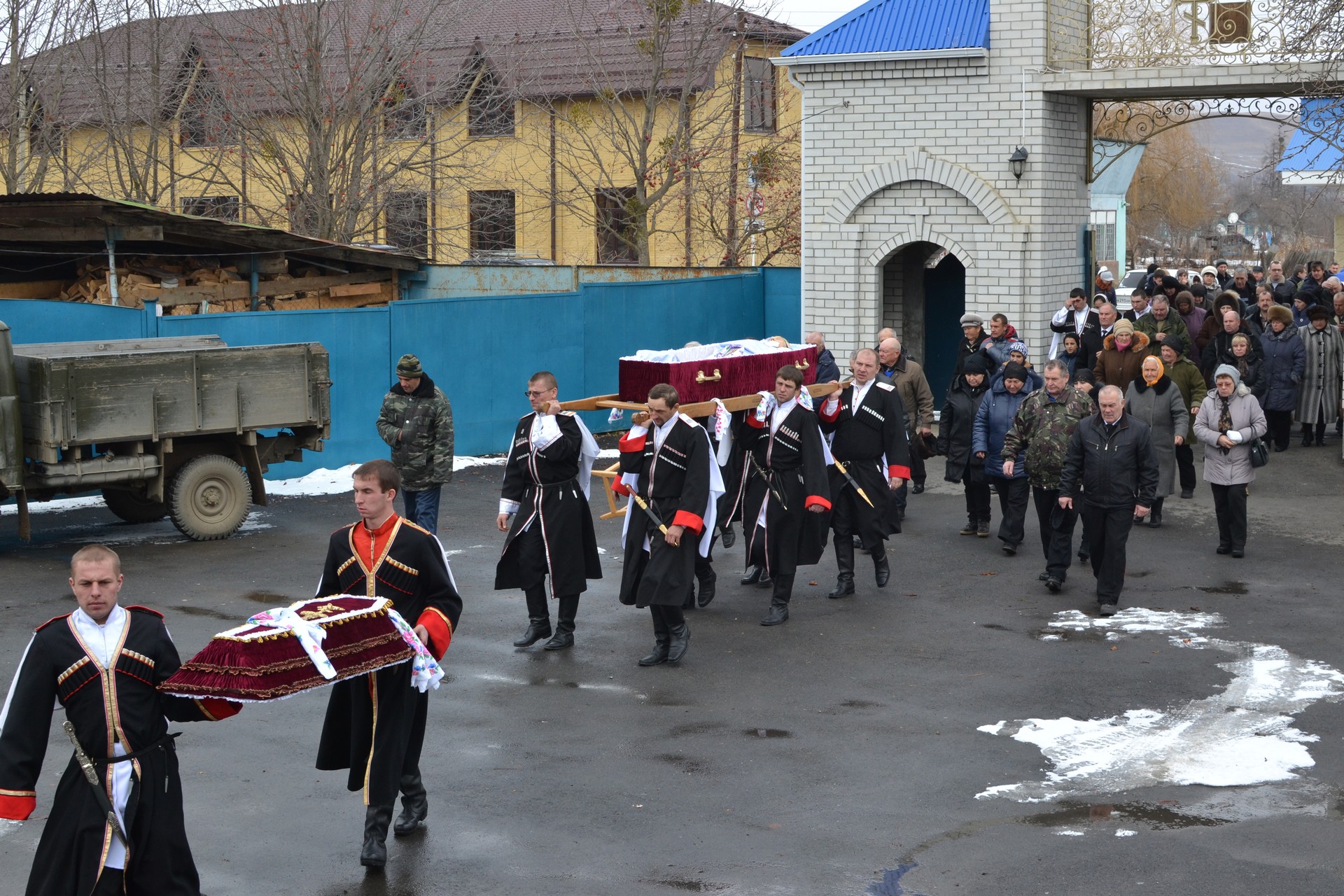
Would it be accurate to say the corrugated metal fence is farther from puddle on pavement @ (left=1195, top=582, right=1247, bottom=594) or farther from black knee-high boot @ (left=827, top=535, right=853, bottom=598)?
puddle on pavement @ (left=1195, top=582, right=1247, bottom=594)

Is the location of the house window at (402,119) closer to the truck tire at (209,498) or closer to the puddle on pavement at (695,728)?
the truck tire at (209,498)

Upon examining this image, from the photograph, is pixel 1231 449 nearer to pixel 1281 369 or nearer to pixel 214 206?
pixel 1281 369

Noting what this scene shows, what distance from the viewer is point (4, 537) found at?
13820 millimetres

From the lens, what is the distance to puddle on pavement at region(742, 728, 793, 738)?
27.1ft

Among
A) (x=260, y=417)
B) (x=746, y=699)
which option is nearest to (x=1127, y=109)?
(x=260, y=417)

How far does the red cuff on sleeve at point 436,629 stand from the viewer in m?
6.24

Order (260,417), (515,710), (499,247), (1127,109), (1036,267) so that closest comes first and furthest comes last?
(515,710)
(260,417)
(1036,267)
(1127,109)
(499,247)

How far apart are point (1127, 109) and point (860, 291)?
4646 millimetres

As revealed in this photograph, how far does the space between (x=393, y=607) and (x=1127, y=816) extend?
3.50m

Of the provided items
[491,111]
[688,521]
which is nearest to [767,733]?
[688,521]

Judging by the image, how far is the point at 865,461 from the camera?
38.8ft

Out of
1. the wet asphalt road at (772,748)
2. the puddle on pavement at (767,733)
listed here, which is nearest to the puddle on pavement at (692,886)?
the wet asphalt road at (772,748)

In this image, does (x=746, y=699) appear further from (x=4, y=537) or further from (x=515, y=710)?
(x=4, y=537)

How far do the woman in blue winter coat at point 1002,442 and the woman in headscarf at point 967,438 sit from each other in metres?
0.22
